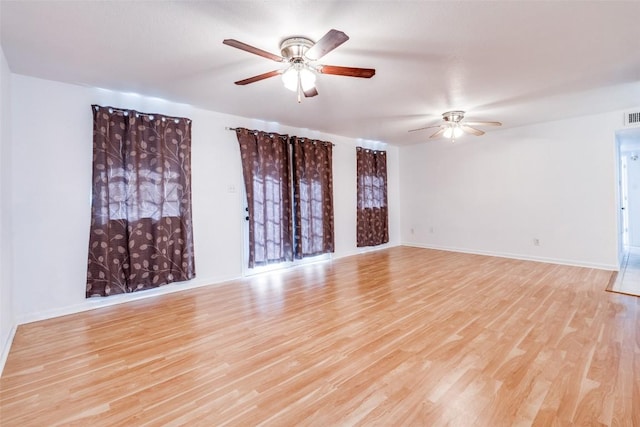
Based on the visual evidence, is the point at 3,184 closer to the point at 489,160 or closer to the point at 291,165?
the point at 291,165

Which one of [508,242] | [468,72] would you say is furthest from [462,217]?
[468,72]

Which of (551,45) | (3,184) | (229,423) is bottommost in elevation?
(229,423)

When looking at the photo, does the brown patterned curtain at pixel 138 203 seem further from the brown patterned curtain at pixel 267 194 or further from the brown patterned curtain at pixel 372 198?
the brown patterned curtain at pixel 372 198

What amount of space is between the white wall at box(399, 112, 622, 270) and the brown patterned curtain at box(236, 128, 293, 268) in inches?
145

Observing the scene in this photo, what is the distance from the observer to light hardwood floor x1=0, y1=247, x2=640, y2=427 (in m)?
1.71

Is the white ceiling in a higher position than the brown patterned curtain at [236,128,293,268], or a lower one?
higher

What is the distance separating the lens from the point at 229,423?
64.3 inches

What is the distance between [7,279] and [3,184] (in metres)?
0.84

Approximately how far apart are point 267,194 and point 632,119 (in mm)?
5696

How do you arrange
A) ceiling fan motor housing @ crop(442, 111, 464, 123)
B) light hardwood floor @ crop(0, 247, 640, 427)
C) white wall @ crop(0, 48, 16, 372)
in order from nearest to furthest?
1. light hardwood floor @ crop(0, 247, 640, 427)
2. white wall @ crop(0, 48, 16, 372)
3. ceiling fan motor housing @ crop(442, 111, 464, 123)

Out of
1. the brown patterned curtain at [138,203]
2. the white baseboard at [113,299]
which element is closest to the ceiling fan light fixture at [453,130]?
the brown patterned curtain at [138,203]

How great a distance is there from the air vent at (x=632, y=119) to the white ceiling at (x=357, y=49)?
59 centimetres

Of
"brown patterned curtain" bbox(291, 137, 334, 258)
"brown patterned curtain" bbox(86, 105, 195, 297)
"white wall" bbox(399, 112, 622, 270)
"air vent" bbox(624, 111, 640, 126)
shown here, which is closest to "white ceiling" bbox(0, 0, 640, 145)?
"brown patterned curtain" bbox(86, 105, 195, 297)

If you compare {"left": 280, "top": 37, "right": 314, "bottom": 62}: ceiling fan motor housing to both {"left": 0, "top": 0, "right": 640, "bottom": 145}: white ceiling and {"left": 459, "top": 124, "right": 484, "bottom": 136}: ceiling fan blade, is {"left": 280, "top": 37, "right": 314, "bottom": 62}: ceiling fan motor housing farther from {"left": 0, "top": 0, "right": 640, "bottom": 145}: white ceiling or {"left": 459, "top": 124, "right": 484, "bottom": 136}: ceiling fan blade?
{"left": 459, "top": 124, "right": 484, "bottom": 136}: ceiling fan blade
